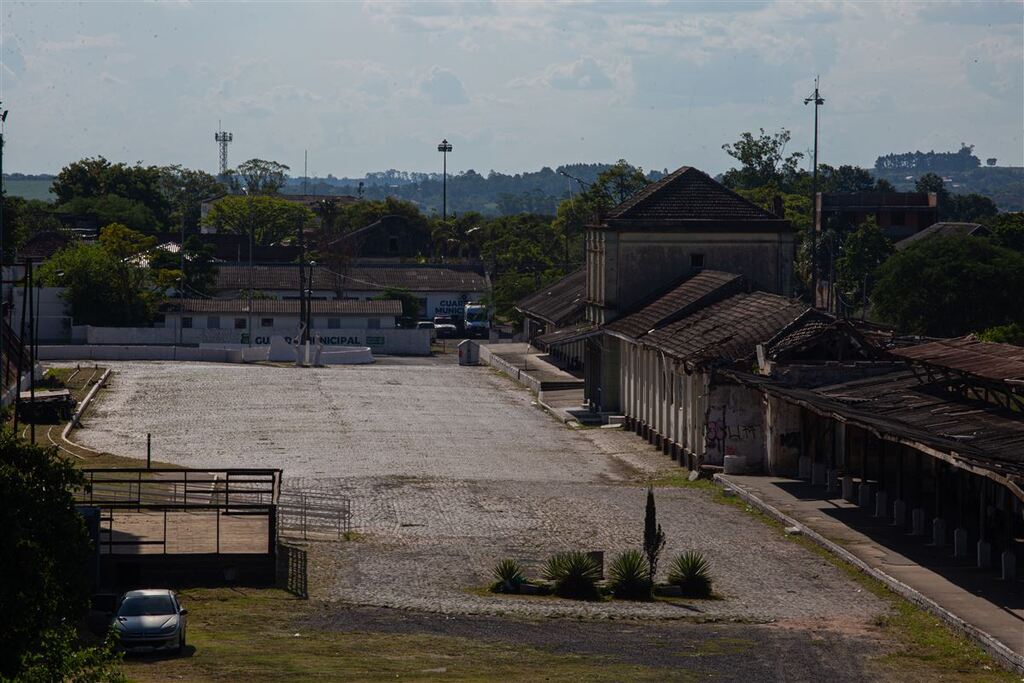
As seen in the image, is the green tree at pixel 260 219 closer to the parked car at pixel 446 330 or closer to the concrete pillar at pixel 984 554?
the parked car at pixel 446 330

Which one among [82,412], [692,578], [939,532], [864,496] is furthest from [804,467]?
[82,412]

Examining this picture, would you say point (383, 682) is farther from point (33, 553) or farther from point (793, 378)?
point (793, 378)

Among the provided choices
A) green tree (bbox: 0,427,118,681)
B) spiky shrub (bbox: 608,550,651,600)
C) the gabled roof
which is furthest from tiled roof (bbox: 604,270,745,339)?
green tree (bbox: 0,427,118,681)

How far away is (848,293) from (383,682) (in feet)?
322

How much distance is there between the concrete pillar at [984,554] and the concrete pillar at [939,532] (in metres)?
2.30

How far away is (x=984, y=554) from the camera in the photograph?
107 feet

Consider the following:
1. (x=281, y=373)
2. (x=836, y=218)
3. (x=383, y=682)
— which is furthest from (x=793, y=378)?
(x=836, y=218)

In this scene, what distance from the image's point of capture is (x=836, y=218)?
139625 mm

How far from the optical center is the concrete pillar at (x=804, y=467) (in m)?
45.8

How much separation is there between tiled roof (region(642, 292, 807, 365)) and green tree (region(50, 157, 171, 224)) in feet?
423

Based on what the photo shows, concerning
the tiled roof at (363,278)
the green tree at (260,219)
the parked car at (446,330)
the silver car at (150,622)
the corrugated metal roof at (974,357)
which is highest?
the green tree at (260,219)

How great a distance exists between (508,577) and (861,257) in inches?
3518

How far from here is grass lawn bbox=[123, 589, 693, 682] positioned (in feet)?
79.2

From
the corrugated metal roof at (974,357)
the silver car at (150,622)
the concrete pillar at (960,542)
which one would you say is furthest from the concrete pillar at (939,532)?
the silver car at (150,622)
